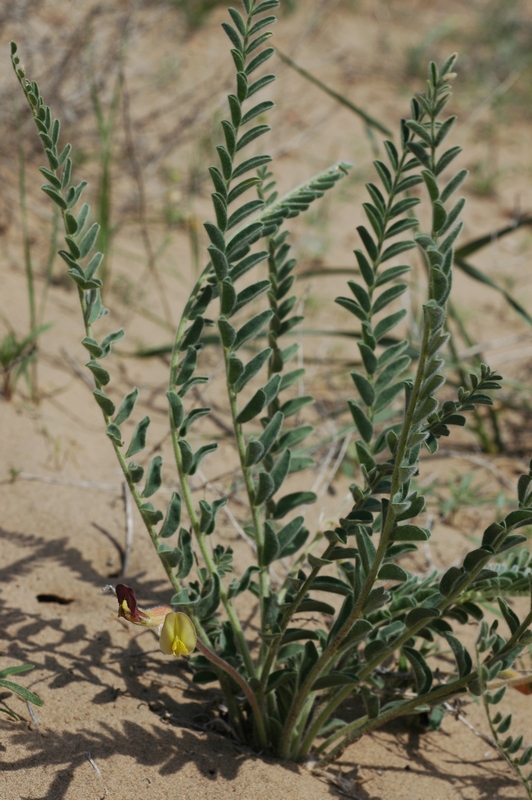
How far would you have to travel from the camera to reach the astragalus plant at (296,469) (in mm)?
1172

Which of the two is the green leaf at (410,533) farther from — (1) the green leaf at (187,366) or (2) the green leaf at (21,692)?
(2) the green leaf at (21,692)

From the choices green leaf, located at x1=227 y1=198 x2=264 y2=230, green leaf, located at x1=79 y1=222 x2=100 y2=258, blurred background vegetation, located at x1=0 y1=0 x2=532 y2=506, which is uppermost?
blurred background vegetation, located at x1=0 y1=0 x2=532 y2=506

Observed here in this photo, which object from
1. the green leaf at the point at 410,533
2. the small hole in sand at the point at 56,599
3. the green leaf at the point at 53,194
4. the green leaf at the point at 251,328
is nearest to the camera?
the green leaf at the point at 410,533

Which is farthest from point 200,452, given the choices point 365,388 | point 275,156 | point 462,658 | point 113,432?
point 275,156

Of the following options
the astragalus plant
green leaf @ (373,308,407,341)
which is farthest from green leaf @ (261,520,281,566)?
green leaf @ (373,308,407,341)

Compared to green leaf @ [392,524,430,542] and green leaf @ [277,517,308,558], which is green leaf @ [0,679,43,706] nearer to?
green leaf @ [277,517,308,558]

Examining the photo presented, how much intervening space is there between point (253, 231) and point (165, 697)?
32.4 inches

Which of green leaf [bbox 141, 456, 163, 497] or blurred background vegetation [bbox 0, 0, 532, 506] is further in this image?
blurred background vegetation [bbox 0, 0, 532, 506]

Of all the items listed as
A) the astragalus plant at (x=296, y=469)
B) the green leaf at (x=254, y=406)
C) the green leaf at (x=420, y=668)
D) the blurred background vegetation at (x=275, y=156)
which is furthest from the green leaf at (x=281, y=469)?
the blurred background vegetation at (x=275, y=156)

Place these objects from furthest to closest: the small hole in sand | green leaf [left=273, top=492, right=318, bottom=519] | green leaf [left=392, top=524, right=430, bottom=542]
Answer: the small hole in sand
green leaf [left=273, top=492, right=318, bottom=519]
green leaf [left=392, top=524, right=430, bottom=542]

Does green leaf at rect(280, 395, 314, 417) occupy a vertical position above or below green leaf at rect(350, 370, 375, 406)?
below

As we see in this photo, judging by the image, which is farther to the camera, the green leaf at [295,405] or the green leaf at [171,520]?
the green leaf at [295,405]

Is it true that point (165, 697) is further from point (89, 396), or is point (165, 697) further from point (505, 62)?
point (505, 62)

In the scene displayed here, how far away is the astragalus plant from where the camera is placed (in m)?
1.17
